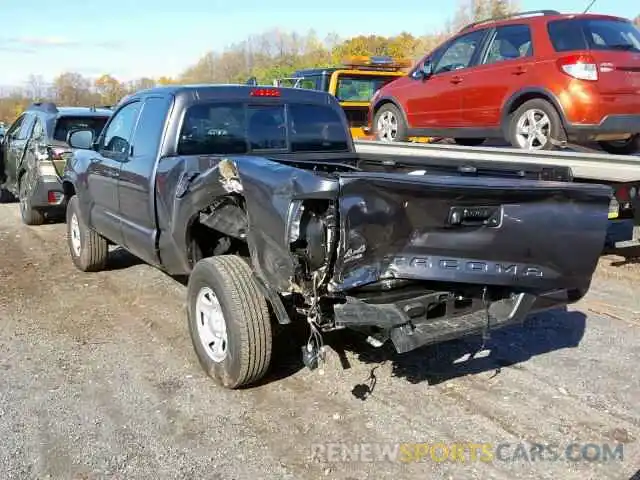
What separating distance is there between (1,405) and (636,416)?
3.64 m

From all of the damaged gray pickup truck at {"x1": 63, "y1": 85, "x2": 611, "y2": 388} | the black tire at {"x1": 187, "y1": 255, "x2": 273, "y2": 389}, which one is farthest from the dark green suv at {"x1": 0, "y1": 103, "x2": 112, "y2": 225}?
the black tire at {"x1": 187, "y1": 255, "x2": 273, "y2": 389}

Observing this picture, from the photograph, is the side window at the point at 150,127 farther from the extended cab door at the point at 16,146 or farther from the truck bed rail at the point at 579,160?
the extended cab door at the point at 16,146

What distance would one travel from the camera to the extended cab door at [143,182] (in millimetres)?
4953

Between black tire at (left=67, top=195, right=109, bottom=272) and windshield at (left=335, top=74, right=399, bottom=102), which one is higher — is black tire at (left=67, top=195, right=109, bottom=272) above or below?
below

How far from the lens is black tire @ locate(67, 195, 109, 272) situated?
6.69 metres

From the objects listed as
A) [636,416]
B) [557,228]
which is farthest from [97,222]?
[636,416]

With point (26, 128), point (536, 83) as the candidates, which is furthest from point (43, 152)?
point (536, 83)

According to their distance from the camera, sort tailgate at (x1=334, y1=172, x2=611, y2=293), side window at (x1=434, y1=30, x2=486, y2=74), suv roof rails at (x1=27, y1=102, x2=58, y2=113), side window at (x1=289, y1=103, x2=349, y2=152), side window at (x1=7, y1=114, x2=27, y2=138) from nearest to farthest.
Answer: tailgate at (x1=334, y1=172, x2=611, y2=293), side window at (x1=289, y1=103, x2=349, y2=152), side window at (x1=434, y1=30, x2=486, y2=74), suv roof rails at (x1=27, y1=102, x2=58, y2=113), side window at (x1=7, y1=114, x2=27, y2=138)

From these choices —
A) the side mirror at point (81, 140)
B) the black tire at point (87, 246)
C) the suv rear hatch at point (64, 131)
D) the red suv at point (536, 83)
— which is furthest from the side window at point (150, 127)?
the red suv at point (536, 83)

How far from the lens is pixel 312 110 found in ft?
18.4

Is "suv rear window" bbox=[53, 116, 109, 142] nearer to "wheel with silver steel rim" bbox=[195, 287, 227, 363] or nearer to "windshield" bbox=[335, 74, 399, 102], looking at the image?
"windshield" bbox=[335, 74, 399, 102]

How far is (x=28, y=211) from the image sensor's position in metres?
9.74

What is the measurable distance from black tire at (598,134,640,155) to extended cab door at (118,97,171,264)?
17.2 ft

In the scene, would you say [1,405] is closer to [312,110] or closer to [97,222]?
[97,222]
